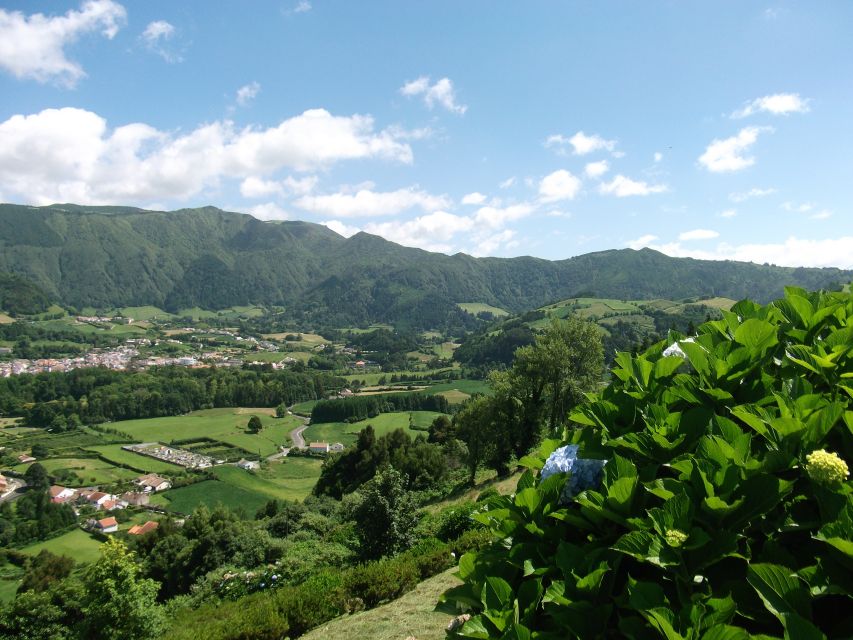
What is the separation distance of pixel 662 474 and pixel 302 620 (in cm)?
973

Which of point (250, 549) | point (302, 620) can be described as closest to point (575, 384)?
point (250, 549)

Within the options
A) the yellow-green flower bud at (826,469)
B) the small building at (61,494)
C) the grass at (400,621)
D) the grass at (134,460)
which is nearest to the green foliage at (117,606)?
the grass at (400,621)

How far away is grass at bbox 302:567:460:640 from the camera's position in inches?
304

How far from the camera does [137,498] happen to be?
244 feet

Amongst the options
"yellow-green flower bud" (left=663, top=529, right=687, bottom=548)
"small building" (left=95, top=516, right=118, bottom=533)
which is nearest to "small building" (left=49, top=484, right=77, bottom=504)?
"small building" (left=95, top=516, right=118, bottom=533)

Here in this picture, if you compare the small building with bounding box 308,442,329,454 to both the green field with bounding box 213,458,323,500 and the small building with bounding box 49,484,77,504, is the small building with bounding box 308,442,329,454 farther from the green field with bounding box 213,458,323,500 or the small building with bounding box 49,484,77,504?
the small building with bounding box 49,484,77,504

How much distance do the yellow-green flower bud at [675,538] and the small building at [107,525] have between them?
255ft

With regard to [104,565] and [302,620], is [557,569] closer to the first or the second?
[302,620]

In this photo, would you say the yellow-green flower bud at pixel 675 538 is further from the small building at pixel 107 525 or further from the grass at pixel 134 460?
the grass at pixel 134 460

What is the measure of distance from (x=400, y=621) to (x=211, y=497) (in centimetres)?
7900

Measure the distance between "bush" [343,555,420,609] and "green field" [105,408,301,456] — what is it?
94920 millimetres

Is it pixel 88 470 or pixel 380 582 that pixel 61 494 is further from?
pixel 380 582

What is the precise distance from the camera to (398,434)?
182 feet

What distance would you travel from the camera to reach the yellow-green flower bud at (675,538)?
2.24 m
